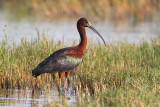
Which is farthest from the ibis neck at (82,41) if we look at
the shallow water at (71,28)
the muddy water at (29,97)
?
the shallow water at (71,28)

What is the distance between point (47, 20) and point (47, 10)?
0.99 m

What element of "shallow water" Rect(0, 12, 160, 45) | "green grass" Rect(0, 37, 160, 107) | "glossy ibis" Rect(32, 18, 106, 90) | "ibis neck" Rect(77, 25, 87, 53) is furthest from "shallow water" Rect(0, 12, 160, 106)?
"ibis neck" Rect(77, 25, 87, 53)

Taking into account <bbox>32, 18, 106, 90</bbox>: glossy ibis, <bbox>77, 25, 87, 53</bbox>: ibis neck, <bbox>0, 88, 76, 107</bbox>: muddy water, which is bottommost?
<bbox>0, 88, 76, 107</bbox>: muddy water

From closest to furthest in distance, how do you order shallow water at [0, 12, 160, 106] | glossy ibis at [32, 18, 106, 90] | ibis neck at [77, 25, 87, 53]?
1. shallow water at [0, 12, 160, 106]
2. glossy ibis at [32, 18, 106, 90]
3. ibis neck at [77, 25, 87, 53]

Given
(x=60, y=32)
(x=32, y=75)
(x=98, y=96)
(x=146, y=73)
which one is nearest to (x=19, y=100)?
(x=32, y=75)

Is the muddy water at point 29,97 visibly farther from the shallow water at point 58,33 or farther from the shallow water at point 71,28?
the shallow water at point 71,28

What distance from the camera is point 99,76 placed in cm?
766

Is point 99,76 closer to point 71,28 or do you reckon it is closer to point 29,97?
point 29,97

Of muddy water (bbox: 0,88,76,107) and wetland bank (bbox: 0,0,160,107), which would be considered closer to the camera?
wetland bank (bbox: 0,0,160,107)

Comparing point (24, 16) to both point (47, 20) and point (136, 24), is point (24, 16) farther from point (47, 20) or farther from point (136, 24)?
point (136, 24)

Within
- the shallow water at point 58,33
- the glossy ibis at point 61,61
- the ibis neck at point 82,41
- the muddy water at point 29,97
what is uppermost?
the shallow water at point 58,33

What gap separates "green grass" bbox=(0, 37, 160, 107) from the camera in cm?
614

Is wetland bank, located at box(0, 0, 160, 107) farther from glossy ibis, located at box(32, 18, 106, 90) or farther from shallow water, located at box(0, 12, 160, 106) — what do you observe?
glossy ibis, located at box(32, 18, 106, 90)

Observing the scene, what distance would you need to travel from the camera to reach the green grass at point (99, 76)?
242 inches
